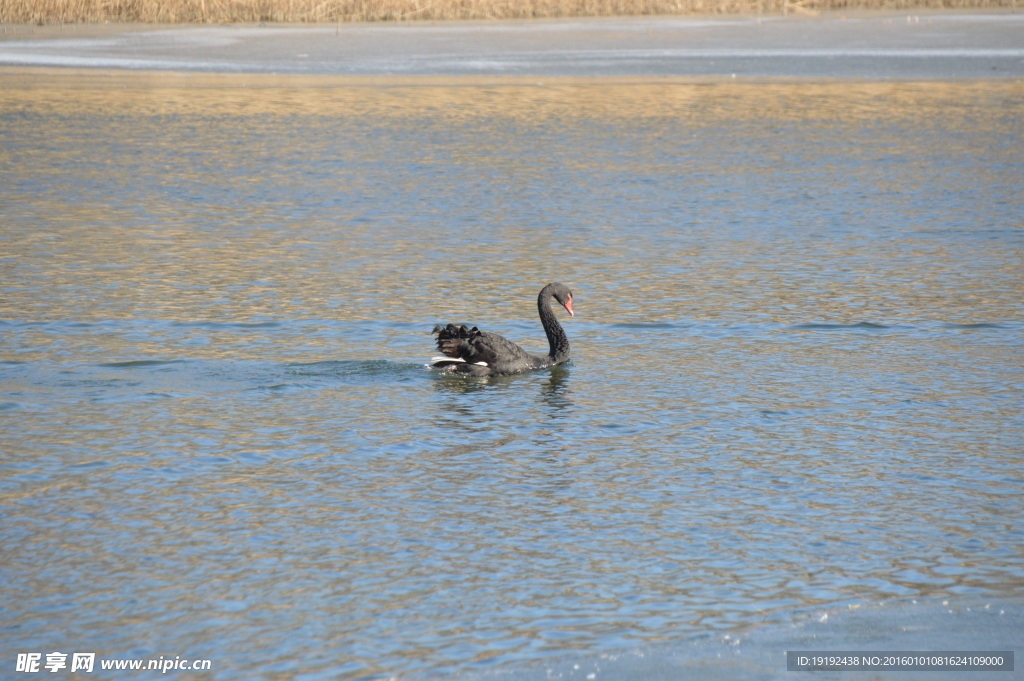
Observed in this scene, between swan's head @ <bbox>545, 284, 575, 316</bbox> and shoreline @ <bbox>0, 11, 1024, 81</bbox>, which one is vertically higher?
shoreline @ <bbox>0, 11, 1024, 81</bbox>

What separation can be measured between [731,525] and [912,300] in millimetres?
5267

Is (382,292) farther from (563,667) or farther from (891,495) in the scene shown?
(563,667)

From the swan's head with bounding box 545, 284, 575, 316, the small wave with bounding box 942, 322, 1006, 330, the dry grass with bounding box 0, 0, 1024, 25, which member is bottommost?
the small wave with bounding box 942, 322, 1006, 330

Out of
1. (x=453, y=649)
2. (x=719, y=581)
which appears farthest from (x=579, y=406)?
(x=453, y=649)

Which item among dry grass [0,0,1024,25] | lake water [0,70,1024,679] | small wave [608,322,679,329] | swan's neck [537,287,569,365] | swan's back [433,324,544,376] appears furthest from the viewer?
dry grass [0,0,1024,25]

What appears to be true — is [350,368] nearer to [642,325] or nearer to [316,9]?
[642,325]

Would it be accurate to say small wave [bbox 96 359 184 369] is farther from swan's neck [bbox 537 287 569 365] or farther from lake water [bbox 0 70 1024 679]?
swan's neck [bbox 537 287 569 365]

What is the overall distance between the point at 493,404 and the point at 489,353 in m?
0.49

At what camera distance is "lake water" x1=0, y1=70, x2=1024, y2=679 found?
5434 millimetres

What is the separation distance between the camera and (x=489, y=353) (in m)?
8.93

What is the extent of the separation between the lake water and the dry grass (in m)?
19.0

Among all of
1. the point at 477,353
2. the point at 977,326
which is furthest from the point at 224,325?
the point at 977,326

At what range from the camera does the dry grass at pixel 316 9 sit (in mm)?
36344

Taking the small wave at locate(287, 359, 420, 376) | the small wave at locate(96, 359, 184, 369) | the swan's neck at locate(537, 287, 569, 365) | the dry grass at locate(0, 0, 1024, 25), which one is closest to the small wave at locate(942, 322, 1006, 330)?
the swan's neck at locate(537, 287, 569, 365)
